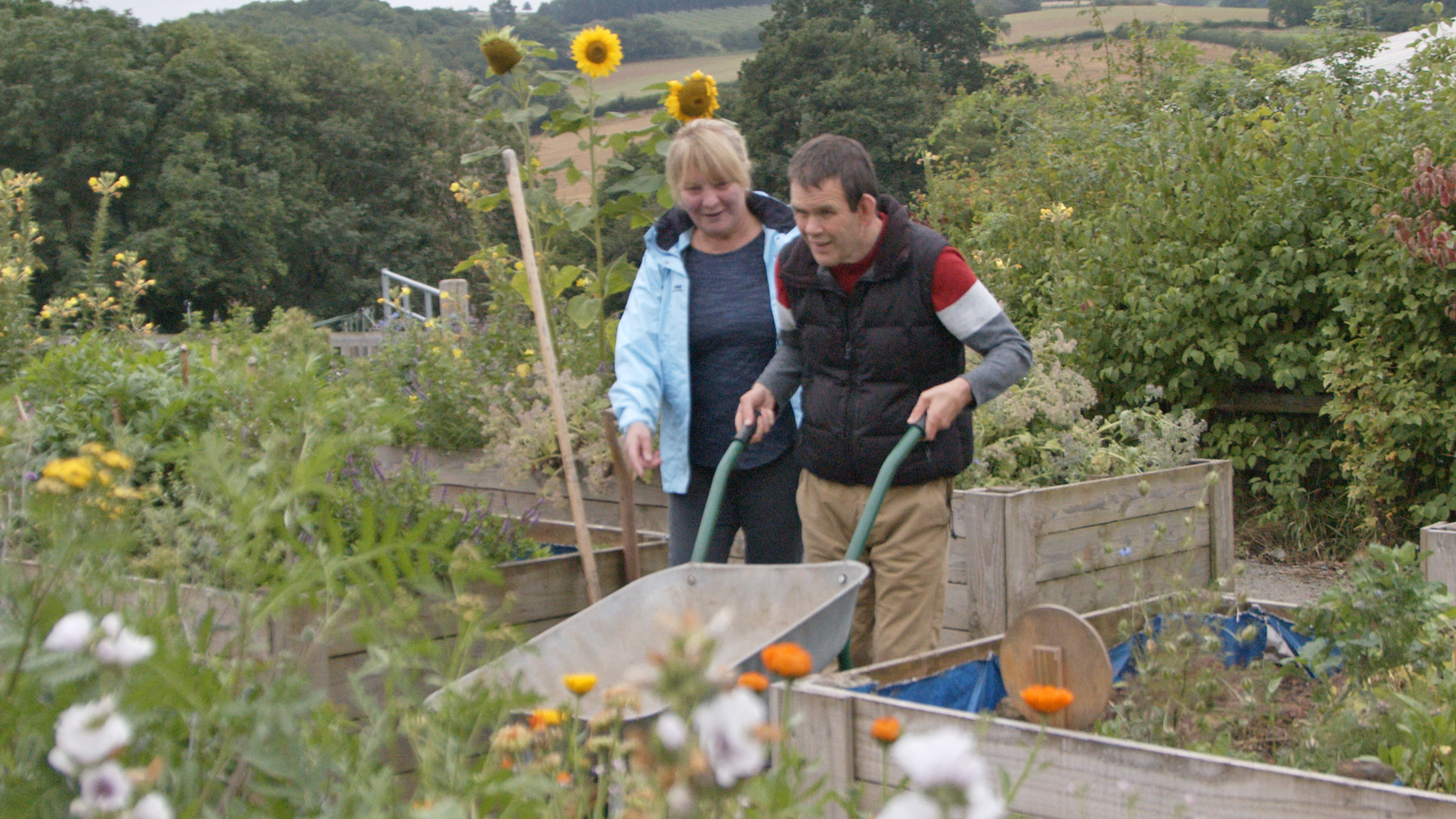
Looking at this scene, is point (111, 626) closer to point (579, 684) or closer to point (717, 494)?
point (579, 684)

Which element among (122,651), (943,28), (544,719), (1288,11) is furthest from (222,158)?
(122,651)

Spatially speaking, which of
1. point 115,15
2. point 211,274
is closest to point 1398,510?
point 211,274

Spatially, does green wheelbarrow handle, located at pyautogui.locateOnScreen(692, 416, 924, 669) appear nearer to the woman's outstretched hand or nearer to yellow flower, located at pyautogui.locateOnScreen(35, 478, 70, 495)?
the woman's outstretched hand

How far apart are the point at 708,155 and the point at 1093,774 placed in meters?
1.55

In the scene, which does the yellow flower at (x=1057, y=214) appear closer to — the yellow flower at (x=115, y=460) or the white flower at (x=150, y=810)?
the yellow flower at (x=115, y=460)

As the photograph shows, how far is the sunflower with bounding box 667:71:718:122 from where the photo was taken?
4.28 m

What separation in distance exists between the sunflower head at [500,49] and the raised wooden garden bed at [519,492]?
1.40 metres

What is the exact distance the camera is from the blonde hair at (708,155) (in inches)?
114

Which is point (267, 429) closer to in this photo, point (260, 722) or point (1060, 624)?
point (260, 722)

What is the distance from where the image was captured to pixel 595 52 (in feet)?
15.2

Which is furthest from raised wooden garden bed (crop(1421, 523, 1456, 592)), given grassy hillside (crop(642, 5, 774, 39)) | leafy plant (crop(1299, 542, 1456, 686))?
grassy hillside (crop(642, 5, 774, 39))

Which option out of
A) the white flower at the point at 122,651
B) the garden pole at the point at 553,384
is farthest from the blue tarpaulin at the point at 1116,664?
the white flower at the point at 122,651

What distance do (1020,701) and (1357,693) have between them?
2.08ft

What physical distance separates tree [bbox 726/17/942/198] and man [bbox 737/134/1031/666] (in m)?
30.4
